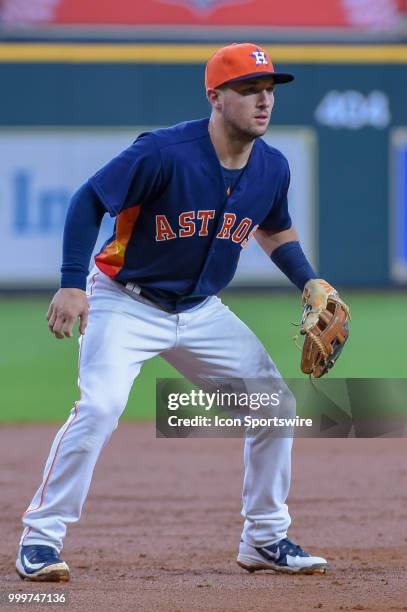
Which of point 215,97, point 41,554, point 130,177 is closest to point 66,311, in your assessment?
point 130,177

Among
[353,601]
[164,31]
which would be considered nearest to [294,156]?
[164,31]

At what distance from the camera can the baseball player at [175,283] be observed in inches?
149

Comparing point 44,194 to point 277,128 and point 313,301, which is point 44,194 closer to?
point 277,128

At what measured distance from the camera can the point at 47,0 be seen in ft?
48.0

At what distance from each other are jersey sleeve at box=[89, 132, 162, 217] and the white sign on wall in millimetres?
10451

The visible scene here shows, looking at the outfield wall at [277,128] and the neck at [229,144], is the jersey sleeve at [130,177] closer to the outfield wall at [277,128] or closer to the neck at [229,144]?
the neck at [229,144]

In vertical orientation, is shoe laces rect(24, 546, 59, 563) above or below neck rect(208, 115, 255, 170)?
below

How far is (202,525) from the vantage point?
4926 millimetres

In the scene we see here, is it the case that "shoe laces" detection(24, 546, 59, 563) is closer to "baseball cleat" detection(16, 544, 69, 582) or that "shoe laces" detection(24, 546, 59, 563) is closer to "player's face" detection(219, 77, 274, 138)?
"baseball cleat" detection(16, 544, 69, 582)

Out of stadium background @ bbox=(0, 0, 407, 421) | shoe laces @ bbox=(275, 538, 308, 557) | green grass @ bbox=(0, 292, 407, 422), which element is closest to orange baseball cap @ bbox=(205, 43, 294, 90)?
shoe laces @ bbox=(275, 538, 308, 557)

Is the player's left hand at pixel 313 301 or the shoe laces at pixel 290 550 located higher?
the player's left hand at pixel 313 301

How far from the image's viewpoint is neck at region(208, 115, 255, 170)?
3.98 metres

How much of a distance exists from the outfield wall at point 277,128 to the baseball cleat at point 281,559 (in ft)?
34.3

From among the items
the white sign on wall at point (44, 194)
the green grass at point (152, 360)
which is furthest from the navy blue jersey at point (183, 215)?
the white sign on wall at point (44, 194)
